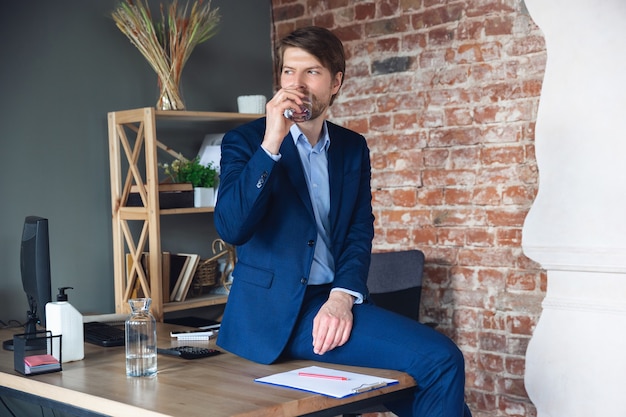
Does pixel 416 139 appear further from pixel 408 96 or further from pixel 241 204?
pixel 241 204

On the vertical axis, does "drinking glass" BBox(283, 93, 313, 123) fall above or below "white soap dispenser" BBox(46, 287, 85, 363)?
above

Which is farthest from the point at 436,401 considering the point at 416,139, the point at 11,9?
the point at 11,9

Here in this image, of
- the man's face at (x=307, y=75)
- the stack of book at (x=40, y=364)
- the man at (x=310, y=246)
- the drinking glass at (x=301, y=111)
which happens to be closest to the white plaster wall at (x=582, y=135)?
the man at (x=310, y=246)

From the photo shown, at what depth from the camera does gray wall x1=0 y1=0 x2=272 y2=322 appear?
3.34m

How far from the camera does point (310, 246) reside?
7.55 ft

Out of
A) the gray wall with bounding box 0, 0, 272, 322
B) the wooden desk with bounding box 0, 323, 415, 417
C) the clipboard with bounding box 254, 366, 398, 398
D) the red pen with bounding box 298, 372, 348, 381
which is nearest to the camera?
the wooden desk with bounding box 0, 323, 415, 417

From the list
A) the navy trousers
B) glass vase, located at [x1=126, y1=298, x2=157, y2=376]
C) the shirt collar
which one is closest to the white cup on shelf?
the shirt collar

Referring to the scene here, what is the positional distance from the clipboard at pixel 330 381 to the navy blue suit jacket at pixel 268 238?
0.62 ft

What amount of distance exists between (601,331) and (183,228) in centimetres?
199

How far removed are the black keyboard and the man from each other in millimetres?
435

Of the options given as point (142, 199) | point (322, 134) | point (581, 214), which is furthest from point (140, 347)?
point (581, 214)

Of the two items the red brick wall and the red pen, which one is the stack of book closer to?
the red pen

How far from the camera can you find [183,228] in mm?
3996

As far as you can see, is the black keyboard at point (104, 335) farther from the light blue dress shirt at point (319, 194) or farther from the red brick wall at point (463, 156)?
the red brick wall at point (463, 156)
